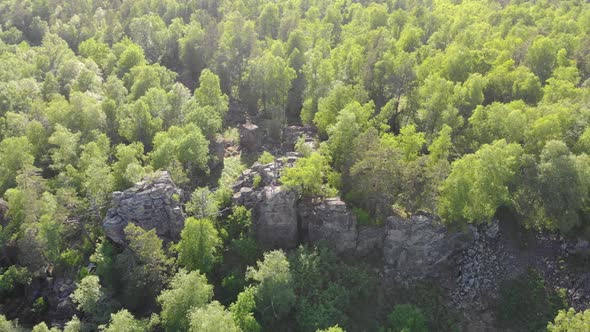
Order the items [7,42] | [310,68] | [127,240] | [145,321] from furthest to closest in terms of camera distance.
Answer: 1. [7,42]
2. [310,68]
3. [127,240]
4. [145,321]

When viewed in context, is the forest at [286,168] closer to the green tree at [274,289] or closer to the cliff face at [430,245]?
the green tree at [274,289]

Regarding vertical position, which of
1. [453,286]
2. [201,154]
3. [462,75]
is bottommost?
[453,286]

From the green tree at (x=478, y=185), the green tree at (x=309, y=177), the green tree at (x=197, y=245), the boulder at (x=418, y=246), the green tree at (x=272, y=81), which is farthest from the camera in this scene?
the green tree at (x=272, y=81)

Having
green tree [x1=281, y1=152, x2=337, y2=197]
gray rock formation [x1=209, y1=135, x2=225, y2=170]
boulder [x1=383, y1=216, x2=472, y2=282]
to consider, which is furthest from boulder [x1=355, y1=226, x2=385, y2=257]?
gray rock formation [x1=209, y1=135, x2=225, y2=170]

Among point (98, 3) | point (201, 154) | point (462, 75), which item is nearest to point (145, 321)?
point (201, 154)

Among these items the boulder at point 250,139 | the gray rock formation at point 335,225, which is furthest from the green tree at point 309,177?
the boulder at point 250,139

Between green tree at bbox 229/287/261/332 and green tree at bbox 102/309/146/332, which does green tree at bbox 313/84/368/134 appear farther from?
green tree at bbox 102/309/146/332

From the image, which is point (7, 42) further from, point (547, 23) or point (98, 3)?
point (547, 23)
